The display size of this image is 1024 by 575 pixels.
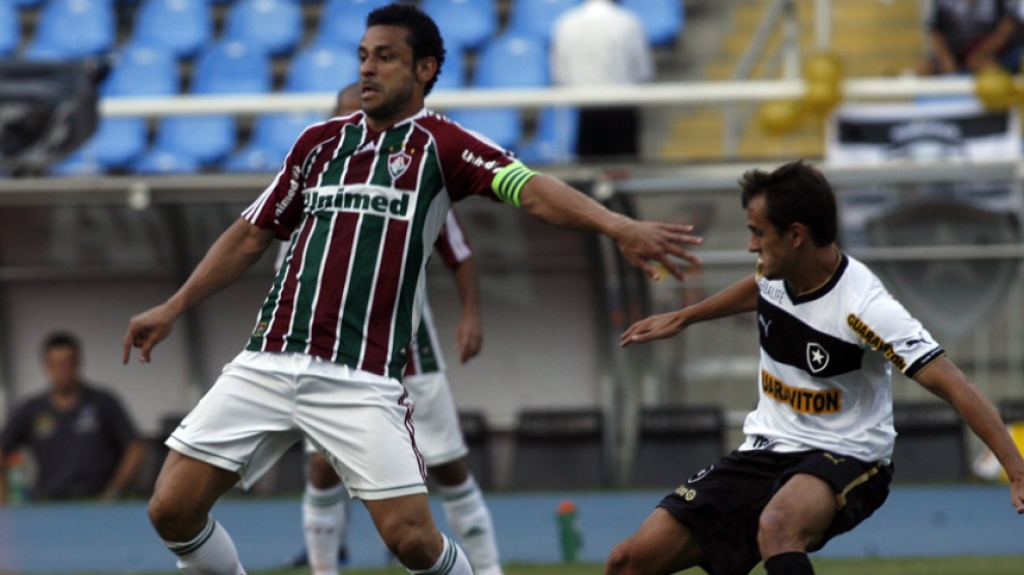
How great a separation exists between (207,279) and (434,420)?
212 centimetres

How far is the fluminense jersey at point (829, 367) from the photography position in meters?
5.27

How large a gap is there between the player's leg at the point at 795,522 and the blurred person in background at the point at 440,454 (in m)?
2.31

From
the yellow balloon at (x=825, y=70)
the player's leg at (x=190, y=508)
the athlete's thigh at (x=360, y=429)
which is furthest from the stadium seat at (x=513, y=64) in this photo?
the player's leg at (x=190, y=508)

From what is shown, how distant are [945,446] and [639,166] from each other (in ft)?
11.6

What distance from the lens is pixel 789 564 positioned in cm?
502

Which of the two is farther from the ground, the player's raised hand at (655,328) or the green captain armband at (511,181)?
the green captain armband at (511,181)

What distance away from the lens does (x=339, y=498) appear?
25.5 feet

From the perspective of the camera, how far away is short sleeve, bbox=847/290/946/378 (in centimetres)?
503

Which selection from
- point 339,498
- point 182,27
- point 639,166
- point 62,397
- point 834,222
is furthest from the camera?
point 182,27

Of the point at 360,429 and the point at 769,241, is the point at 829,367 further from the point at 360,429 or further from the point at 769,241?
the point at 360,429

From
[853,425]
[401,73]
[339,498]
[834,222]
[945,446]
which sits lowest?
[945,446]

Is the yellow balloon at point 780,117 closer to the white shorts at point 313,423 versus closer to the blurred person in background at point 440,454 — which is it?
the blurred person in background at point 440,454

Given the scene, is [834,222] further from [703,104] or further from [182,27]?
[182,27]

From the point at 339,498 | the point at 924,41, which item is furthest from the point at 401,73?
the point at 924,41
